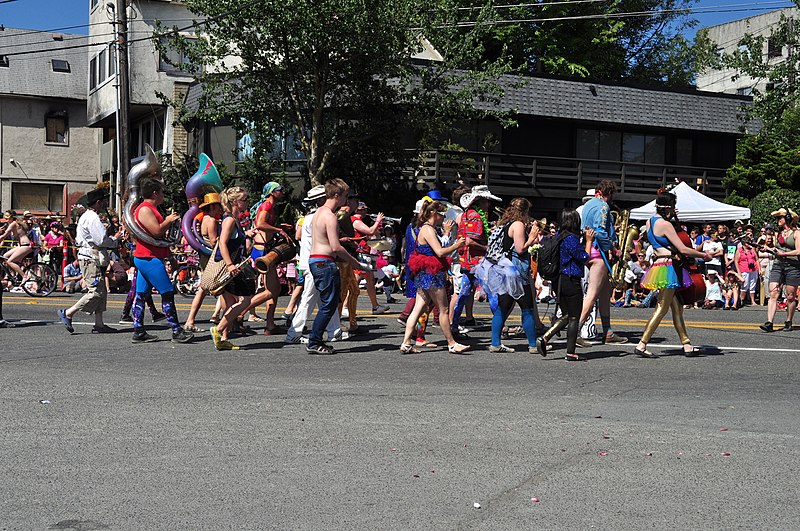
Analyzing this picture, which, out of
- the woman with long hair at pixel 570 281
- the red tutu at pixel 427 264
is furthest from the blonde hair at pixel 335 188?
the woman with long hair at pixel 570 281

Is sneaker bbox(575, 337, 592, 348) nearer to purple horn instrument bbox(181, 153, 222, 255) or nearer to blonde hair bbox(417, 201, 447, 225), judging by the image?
blonde hair bbox(417, 201, 447, 225)

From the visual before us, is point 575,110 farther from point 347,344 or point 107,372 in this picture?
point 107,372

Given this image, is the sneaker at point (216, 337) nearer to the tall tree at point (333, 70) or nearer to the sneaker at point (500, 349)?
the sneaker at point (500, 349)

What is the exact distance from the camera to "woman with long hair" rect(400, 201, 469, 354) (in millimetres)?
10500

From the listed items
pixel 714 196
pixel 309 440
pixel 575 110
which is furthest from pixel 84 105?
pixel 309 440

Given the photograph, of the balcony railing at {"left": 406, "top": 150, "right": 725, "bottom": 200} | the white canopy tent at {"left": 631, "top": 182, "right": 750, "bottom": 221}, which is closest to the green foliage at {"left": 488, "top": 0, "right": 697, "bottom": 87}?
the balcony railing at {"left": 406, "top": 150, "right": 725, "bottom": 200}

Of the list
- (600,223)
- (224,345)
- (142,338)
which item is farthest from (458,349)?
(142,338)

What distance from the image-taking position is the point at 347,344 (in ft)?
37.8

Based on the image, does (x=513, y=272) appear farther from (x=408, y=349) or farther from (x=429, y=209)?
(x=408, y=349)

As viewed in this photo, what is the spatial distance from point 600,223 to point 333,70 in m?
15.0

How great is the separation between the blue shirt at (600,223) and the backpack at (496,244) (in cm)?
113

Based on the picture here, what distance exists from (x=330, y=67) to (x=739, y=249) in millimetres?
10687

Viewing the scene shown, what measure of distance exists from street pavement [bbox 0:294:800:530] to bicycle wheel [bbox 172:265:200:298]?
9.68 metres

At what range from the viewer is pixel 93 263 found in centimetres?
1229
